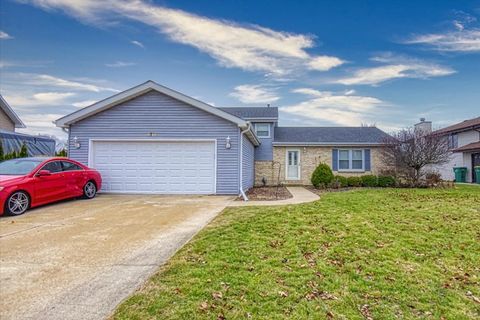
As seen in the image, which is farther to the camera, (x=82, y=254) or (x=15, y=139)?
(x=15, y=139)

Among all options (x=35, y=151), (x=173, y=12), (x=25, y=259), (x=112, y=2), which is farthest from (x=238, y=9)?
(x=35, y=151)

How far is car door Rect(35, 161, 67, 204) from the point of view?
8.19m

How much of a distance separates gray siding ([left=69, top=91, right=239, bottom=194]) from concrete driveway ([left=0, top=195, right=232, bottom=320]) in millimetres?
3502

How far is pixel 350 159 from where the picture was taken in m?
18.1

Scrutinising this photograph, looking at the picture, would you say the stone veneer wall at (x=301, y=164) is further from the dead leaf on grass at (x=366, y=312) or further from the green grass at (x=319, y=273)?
the dead leaf on grass at (x=366, y=312)

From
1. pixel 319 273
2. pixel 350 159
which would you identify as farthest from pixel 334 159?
pixel 319 273

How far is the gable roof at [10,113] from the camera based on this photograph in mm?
19038

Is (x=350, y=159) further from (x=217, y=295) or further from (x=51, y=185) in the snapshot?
(x=217, y=295)

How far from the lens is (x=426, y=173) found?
1563cm

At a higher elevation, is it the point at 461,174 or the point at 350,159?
the point at 350,159

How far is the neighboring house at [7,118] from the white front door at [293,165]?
19.2 m

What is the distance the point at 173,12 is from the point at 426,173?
50.0 feet

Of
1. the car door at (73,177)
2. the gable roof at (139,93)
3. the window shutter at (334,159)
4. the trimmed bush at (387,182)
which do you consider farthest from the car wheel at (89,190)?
the trimmed bush at (387,182)

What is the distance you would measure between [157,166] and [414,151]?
42.5 feet
